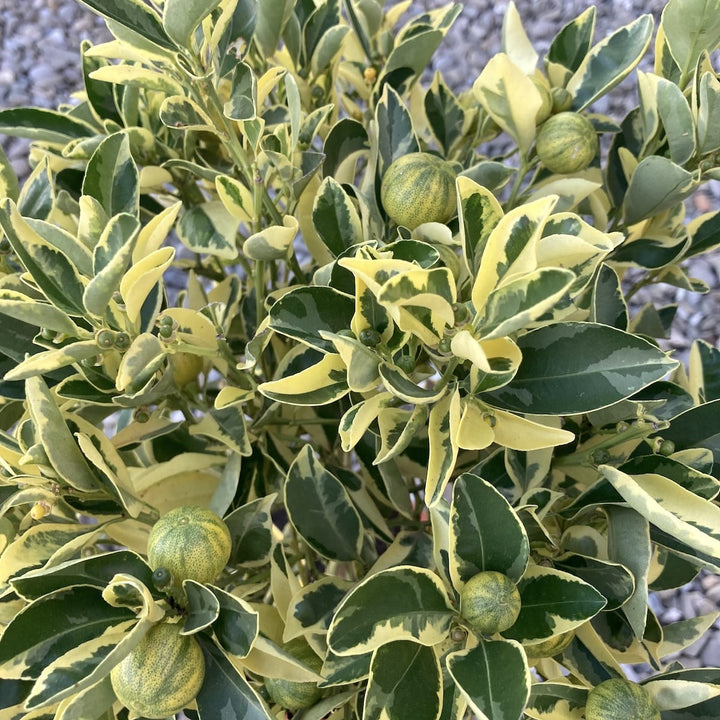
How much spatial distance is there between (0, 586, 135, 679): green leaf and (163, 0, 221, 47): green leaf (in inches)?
10.6

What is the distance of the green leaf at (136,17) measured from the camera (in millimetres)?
334

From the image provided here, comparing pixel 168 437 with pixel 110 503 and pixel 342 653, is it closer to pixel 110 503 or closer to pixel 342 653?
pixel 110 503

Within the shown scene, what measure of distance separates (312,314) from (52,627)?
0.20 meters

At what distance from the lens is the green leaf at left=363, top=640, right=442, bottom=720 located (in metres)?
0.35

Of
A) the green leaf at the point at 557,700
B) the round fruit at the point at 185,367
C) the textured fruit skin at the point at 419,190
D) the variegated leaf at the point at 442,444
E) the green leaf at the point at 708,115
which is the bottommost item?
the green leaf at the point at 557,700

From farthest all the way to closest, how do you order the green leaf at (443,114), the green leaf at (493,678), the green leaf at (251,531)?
the green leaf at (443,114)
the green leaf at (251,531)
the green leaf at (493,678)

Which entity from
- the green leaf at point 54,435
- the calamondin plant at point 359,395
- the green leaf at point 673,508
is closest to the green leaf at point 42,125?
the calamondin plant at point 359,395

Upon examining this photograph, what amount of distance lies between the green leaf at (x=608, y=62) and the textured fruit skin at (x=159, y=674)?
0.40 meters

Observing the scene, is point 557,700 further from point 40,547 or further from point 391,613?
point 40,547

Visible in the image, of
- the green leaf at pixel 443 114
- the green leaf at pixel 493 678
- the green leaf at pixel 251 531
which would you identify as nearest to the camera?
the green leaf at pixel 493 678

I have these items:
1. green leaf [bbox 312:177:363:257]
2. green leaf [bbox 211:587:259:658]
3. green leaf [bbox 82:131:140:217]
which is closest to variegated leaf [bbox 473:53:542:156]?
green leaf [bbox 312:177:363:257]

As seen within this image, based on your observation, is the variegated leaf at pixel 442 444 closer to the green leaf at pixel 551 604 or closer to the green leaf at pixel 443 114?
the green leaf at pixel 551 604

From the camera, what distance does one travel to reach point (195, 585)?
13.4 inches

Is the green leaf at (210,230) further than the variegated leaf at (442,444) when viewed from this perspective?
Yes
